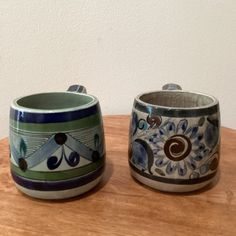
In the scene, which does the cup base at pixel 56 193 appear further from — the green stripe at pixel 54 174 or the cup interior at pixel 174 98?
the cup interior at pixel 174 98

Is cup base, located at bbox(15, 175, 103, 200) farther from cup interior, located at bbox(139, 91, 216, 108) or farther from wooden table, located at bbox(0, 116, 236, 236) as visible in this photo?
cup interior, located at bbox(139, 91, 216, 108)

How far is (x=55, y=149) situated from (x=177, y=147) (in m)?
0.13

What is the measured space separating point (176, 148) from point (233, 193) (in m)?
0.10

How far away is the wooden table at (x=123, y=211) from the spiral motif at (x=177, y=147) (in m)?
0.05

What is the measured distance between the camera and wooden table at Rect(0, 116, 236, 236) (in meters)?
0.32

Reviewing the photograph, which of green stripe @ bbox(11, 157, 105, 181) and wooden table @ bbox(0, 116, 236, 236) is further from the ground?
green stripe @ bbox(11, 157, 105, 181)

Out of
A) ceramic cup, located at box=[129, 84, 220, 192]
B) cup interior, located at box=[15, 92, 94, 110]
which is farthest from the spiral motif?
cup interior, located at box=[15, 92, 94, 110]

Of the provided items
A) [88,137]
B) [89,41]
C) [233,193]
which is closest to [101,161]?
[88,137]

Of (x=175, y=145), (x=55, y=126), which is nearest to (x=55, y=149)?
(x=55, y=126)

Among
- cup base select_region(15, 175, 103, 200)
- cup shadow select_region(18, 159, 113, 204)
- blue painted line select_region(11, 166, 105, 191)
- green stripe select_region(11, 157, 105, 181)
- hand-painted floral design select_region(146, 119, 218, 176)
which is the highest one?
hand-painted floral design select_region(146, 119, 218, 176)

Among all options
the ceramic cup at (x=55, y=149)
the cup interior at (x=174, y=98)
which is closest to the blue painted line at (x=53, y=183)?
the ceramic cup at (x=55, y=149)

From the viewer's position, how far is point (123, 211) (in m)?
0.35

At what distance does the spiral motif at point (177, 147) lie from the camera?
0.36m

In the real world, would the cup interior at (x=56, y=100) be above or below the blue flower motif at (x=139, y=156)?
above
